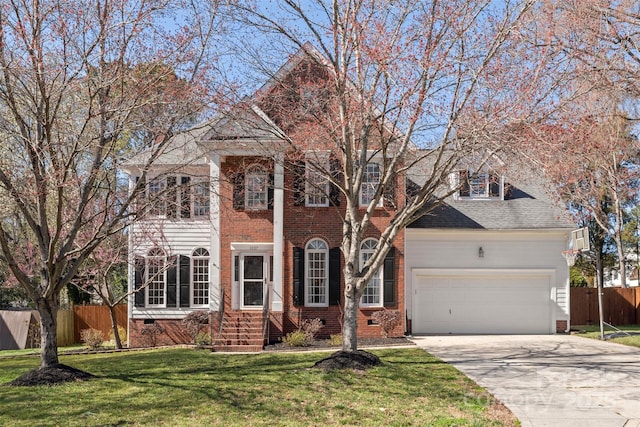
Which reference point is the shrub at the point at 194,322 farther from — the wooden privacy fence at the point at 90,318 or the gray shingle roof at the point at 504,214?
the gray shingle roof at the point at 504,214

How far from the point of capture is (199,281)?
21766 mm

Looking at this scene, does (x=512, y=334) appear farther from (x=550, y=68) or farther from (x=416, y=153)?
(x=550, y=68)

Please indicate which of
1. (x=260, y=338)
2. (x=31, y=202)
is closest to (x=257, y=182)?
(x=260, y=338)

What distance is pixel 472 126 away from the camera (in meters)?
12.5

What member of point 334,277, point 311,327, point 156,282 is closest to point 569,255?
point 334,277

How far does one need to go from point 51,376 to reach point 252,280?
946 centimetres

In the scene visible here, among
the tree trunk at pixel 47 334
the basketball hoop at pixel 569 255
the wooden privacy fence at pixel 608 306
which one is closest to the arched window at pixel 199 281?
the tree trunk at pixel 47 334

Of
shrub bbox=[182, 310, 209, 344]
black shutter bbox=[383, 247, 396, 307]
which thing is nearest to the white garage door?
black shutter bbox=[383, 247, 396, 307]

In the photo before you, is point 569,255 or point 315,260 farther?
point 569,255

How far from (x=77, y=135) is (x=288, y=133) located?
17.5ft

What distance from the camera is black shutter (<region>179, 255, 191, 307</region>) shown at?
21641mm

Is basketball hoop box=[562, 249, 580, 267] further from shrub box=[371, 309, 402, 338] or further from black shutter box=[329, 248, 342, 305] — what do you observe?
black shutter box=[329, 248, 342, 305]

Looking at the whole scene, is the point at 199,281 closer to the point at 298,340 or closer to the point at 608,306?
the point at 298,340

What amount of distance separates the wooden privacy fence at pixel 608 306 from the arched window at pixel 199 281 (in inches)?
658
